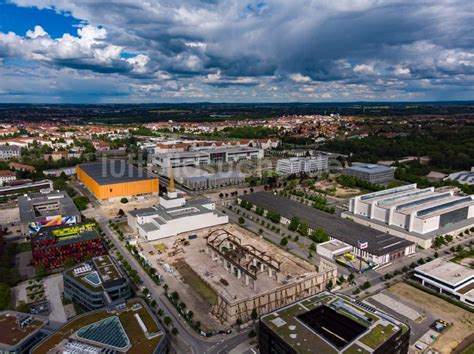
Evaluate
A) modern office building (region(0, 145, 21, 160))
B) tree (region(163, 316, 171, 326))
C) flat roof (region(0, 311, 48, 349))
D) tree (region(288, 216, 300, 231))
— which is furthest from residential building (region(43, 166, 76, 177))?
tree (region(163, 316, 171, 326))

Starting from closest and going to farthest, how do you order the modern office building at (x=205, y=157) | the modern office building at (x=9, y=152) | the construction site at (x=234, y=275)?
the construction site at (x=234, y=275) → the modern office building at (x=205, y=157) → the modern office building at (x=9, y=152)

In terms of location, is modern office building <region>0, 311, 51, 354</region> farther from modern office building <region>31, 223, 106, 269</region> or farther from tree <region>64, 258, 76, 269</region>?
modern office building <region>31, 223, 106, 269</region>

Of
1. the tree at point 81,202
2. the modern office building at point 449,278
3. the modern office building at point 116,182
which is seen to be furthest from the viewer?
the modern office building at point 116,182

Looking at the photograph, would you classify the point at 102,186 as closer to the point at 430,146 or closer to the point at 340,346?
the point at 340,346

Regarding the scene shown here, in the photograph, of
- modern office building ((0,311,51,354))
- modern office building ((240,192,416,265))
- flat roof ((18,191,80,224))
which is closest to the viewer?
modern office building ((0,311,51,354))

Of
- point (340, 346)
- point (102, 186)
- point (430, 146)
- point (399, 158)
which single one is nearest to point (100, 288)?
point (340, 346)

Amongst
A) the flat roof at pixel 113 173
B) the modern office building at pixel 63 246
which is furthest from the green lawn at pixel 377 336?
the flat roof at pixel 113 173

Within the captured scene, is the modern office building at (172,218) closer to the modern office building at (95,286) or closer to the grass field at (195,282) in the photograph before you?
the grass field at (195,282)
